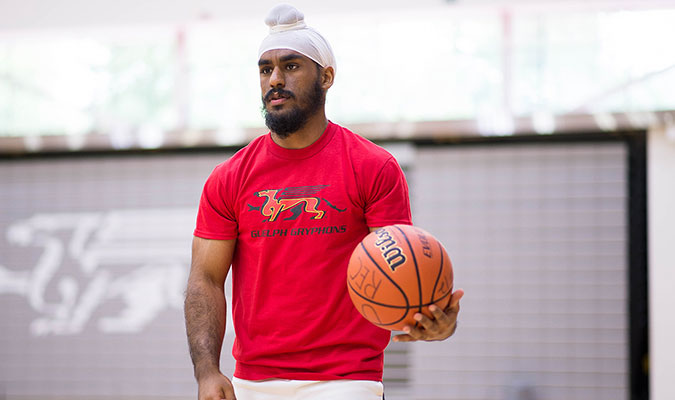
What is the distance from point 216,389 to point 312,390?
361mm

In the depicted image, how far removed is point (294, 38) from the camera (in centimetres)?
303

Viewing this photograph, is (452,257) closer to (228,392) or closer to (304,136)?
(304,136)

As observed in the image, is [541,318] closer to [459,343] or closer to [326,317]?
[459,343]

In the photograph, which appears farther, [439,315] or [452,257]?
[452,257]

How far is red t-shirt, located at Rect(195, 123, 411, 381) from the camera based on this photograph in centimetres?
279

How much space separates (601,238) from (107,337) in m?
5.14

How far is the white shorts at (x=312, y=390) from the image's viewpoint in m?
2.71

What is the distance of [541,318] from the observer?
696 centimetres

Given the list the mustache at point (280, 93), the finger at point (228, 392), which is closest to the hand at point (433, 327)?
the finger at point (228, 392)

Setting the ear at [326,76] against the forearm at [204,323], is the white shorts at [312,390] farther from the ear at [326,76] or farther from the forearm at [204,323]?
the ear at [326,76]

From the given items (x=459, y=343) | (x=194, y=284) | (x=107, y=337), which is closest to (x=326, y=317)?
(x=194, y=284)

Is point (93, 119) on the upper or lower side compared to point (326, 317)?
upper

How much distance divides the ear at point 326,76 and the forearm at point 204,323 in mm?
984

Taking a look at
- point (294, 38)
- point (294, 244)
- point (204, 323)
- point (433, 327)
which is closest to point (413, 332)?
point (433, 327)
